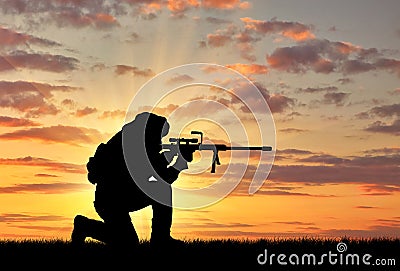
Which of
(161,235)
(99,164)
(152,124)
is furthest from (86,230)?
(152,124)

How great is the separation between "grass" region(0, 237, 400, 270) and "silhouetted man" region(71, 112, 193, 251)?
0.56 meters

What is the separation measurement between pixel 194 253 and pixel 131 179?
2.56 metres

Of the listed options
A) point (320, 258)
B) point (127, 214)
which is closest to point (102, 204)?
point (127, 214)

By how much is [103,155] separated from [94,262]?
95.6 inches

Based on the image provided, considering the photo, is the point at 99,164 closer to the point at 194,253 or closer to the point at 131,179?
the point at 131,179

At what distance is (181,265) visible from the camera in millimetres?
17453

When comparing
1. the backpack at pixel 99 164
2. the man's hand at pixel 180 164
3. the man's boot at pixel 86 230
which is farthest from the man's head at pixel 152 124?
the man's boot at pixel 86 230

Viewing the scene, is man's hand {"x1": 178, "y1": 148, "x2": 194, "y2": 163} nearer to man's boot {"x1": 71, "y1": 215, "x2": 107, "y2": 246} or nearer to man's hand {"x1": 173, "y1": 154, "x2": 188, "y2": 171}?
man's hand {"x1": 173, "y1": 154, "x2": 188, "y2": 171}

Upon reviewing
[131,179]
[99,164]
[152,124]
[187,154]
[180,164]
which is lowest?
[131,179]

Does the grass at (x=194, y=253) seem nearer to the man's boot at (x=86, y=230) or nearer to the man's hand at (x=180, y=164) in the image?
the man's boot at (x=86, y=230)

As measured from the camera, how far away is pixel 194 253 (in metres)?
19.4

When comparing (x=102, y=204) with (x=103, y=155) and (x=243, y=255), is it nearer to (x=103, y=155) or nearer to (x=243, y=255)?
(x=103, y=155)

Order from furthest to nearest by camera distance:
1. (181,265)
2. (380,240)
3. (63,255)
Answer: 1. (380,240)
2. (63,255)
3. (181,265)

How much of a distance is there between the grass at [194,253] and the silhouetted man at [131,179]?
1.85ft
